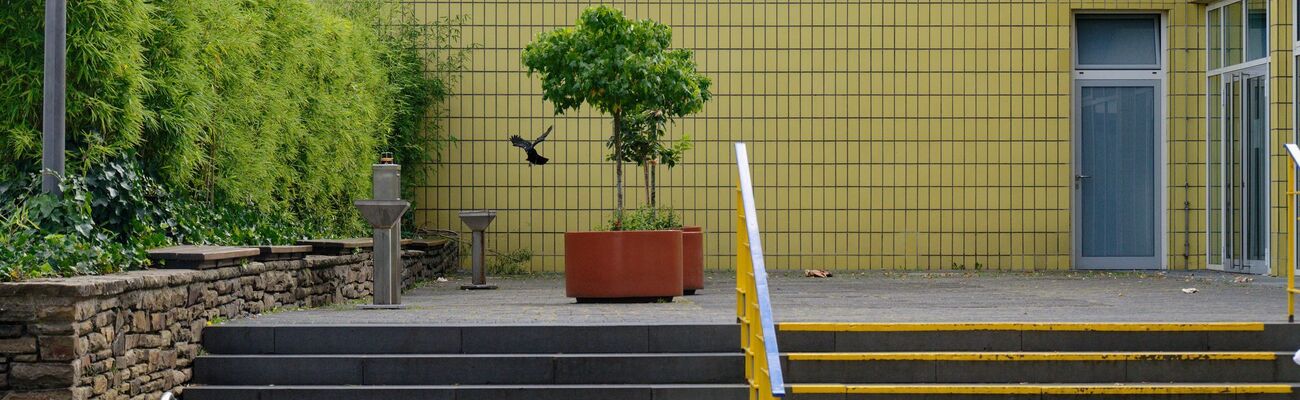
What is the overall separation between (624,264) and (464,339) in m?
2.24

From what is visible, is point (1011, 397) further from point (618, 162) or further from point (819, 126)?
point (819, 126)

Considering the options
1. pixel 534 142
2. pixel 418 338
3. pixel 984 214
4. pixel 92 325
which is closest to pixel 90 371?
pixel 92 325

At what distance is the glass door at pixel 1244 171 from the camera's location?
12523 mm

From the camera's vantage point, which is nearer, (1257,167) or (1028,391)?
(1028,391)

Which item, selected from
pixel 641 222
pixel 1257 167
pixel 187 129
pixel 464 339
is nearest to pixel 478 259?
pixel 641 222

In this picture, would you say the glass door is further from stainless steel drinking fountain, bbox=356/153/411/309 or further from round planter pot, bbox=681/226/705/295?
stainless steel drinking fountain, bbox=356/153/411/309

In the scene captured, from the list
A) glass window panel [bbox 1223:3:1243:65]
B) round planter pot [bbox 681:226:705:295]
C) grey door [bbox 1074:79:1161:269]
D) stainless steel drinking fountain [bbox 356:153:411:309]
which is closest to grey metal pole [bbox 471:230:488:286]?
round planter pot [bbox 681:226:705:295]

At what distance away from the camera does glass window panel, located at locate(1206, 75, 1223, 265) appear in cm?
1344

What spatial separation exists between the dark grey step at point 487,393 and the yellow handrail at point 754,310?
1.49 ft

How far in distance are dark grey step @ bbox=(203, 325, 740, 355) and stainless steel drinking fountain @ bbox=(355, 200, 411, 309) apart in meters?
1.68

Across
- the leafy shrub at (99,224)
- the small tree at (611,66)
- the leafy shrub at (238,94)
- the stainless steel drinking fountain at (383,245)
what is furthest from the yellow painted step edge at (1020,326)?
the leafy shrub at (238,94)

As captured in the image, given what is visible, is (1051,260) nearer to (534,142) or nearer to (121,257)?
(534,142)

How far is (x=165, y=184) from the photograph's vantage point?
25.7 ft

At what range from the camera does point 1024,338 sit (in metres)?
7.05
